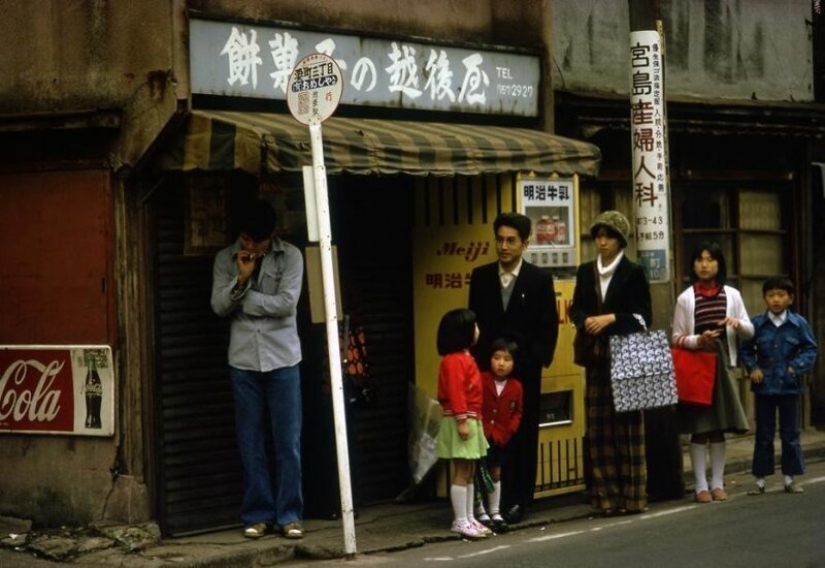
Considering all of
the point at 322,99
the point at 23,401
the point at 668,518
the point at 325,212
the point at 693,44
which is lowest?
the point at 668,518

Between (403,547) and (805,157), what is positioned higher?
(805,157)

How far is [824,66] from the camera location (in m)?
18.1

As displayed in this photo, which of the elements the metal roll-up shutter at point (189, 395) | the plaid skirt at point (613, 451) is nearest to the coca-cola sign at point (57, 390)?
the metal roll-up shutter at point (189, 395)

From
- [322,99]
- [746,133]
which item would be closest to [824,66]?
[746,133]

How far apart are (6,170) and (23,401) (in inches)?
63.2

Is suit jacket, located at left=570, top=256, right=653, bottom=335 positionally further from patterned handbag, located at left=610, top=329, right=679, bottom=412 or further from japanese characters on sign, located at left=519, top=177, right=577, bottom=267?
japanese characters on sign, located at left=519, top=177, right=577, bottom=267

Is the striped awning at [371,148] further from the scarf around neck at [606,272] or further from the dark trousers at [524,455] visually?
the dark trousers at [524,455]

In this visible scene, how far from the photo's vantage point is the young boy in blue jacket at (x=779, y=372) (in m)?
12.7

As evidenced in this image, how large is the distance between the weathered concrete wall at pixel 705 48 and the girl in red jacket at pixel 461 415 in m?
4.40

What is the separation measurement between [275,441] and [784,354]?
4258 mm

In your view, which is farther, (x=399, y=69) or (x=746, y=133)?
(x=746, y=133)

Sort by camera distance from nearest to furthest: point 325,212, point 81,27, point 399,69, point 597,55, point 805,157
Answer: point 325,212 → point 81,27 → point 399,69 → point 597,55 → point 805,157

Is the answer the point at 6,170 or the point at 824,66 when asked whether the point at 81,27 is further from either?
the point at 824,66

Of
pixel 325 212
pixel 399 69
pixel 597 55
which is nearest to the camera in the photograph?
pixel 325 212
